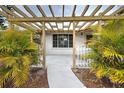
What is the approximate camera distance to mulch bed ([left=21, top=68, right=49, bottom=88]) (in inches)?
236

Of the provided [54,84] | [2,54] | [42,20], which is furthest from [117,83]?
[42,20]

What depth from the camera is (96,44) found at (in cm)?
629

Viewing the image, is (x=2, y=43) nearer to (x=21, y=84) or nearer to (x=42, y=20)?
(x=21, y=84)

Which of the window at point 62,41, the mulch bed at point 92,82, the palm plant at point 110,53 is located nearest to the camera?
the palm plant at point 110,53

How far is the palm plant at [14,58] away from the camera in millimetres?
5469

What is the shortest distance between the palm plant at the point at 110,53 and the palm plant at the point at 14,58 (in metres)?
2.18

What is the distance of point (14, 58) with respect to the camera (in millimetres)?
5680

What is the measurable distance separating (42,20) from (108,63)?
12.3ft

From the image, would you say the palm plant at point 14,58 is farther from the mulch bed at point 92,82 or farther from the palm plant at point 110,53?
the palm plant at point 110,53

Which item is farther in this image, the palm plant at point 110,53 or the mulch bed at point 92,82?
the mulch bed at point 92,82

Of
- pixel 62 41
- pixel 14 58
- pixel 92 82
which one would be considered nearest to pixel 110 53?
pixel 92 82

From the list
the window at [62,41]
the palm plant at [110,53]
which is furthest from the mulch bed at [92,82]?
the window at [62,41]

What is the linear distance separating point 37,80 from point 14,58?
134 cm

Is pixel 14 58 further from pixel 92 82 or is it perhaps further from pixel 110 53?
pixel 110 53
